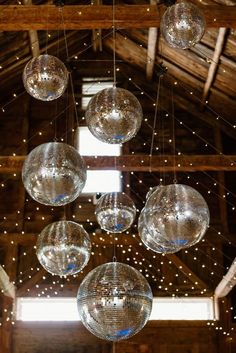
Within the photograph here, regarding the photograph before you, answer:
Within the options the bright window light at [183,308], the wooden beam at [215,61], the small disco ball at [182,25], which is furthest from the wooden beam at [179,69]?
the small disco ball at [182,25]

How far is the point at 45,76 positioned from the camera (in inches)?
184

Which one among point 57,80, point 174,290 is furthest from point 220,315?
point 57,80

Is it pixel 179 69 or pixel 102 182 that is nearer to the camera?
pixel 179 69

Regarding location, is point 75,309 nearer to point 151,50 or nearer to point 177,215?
point 151,50

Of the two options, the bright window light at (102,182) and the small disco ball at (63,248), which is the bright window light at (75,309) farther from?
the small disco ball at (63,248)

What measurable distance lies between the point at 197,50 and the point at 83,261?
5061mm

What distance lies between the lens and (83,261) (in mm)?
4750

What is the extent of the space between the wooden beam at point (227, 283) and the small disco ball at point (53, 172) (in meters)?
4.95

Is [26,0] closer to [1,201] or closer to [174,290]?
[1,201]

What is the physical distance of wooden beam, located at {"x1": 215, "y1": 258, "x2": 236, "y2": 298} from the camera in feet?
28.0

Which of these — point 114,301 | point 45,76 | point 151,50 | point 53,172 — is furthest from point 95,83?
point 114,301

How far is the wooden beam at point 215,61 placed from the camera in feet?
26.6

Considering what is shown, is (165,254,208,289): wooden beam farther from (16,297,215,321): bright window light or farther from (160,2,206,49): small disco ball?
(160,2,206,49): small disco ball

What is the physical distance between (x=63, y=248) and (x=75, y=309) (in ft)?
17.6
